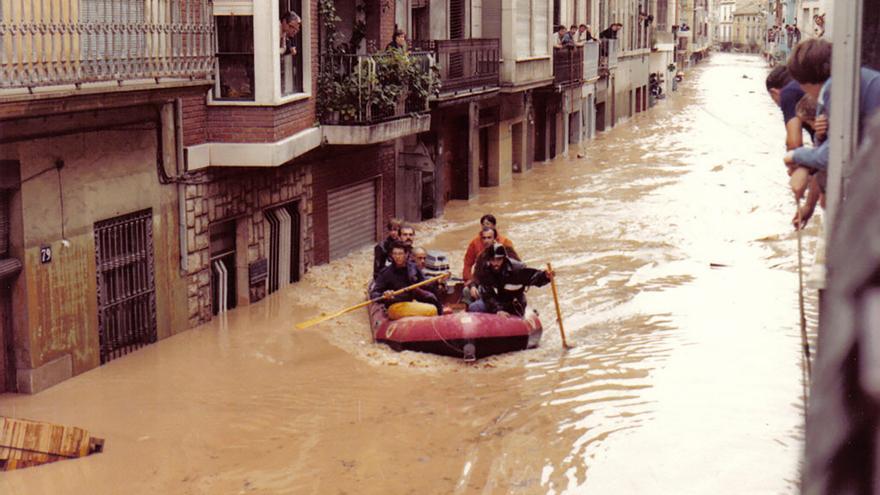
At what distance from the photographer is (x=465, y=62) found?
27125mm

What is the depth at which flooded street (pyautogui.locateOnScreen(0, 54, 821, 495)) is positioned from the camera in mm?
11055

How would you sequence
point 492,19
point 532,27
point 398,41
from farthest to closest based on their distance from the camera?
point 532,27
point 492,19
point 398,41

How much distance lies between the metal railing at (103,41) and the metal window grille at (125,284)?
6.49ft

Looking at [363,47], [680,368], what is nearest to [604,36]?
[363,47]

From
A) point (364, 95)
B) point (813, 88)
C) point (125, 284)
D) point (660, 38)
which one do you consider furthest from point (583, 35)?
point (813, 88)

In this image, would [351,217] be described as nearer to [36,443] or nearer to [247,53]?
[247,53]

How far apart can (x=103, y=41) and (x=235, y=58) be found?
3.71 m

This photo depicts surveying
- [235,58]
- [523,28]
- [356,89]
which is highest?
[523,28]

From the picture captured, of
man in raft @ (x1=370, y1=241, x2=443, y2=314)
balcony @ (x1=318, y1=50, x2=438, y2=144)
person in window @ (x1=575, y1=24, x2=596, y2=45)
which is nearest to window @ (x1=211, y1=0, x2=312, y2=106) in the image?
balcony @ (x1=318, y1=50, x2=438, y2=144)

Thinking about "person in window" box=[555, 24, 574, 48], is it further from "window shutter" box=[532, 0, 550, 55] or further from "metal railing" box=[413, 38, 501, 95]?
"metal railing" box=[413, 38, 501, 95]

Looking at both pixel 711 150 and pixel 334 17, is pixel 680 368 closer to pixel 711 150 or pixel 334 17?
pixel 334 17

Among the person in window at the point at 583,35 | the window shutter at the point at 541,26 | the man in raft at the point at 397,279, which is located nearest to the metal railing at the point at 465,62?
the window shutter at the point at 541,26

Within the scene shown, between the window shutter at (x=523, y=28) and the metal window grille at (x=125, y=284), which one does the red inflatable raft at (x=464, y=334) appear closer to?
the metal window grille at (x=125, y=284)

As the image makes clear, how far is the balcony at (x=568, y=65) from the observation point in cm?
3672
